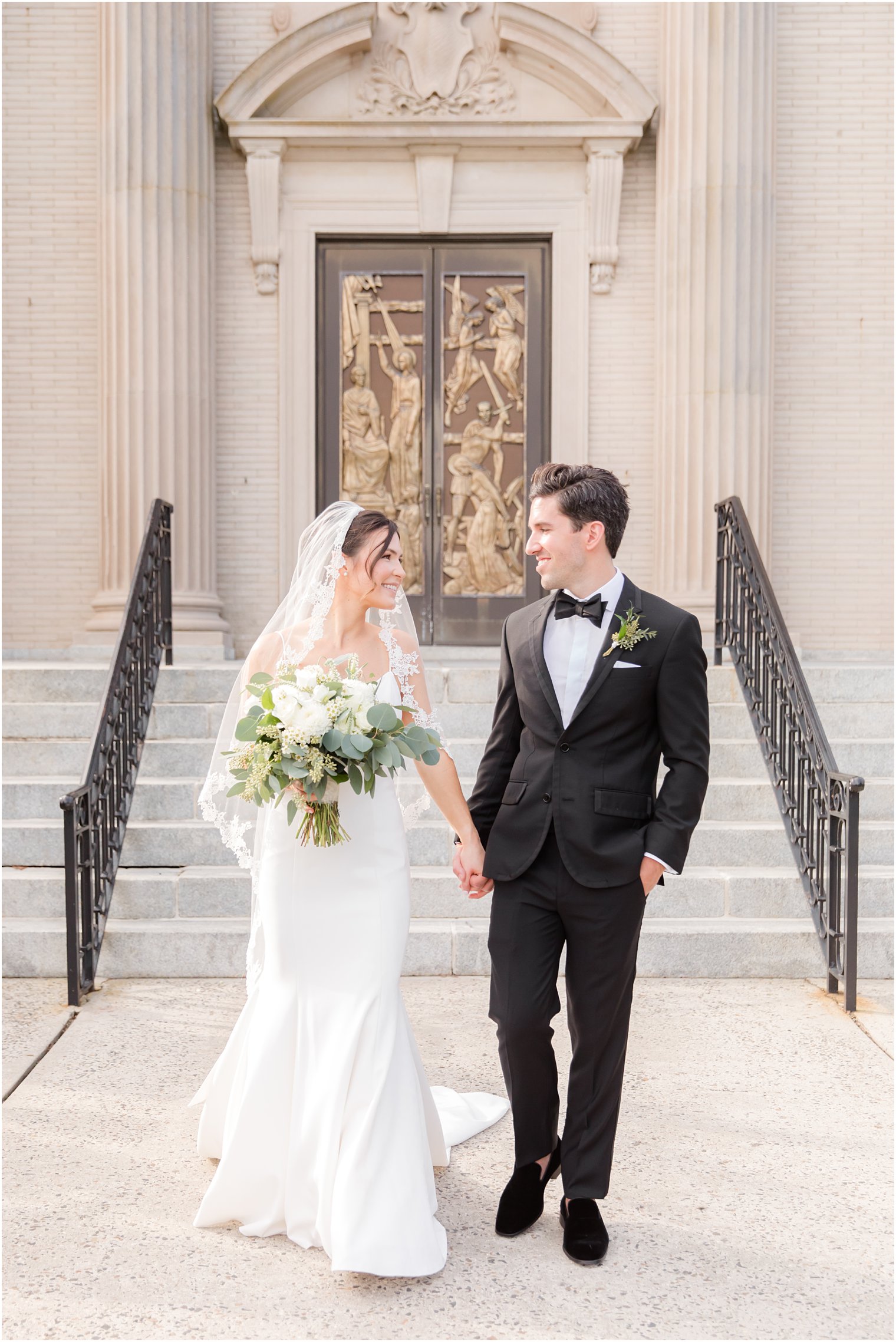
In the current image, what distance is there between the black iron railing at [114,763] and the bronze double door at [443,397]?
2.83m

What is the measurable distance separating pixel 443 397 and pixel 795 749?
18.5 feet

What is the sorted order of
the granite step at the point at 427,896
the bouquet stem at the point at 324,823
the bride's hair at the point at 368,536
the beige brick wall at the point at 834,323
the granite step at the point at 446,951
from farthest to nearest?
the beige brick wall at the point at 834,323 → the granite step at the point at 427,896 → the granite step at the point at 446,951 → the bride's hair at the point at 368,536 → the bouquet stem at the point at 324,823

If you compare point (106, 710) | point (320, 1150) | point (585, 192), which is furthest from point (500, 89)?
point (320, 1150)

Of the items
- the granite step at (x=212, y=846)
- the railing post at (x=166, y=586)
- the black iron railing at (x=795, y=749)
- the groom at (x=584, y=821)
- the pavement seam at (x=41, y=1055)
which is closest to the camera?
the groom at (x=584, y=821)

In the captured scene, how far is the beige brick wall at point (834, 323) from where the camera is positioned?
10602 millimetres

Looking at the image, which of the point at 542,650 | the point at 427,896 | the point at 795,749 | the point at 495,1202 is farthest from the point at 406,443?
the point at 495,1202

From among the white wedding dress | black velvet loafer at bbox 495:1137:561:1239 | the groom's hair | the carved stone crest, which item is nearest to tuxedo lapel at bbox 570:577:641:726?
the groom's hair

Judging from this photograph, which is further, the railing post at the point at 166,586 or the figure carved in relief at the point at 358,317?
the figure carved in relief at the point at 358,317

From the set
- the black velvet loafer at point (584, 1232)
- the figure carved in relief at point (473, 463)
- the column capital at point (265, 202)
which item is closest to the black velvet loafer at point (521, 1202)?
the black velvet loafer at point (584, 1232)

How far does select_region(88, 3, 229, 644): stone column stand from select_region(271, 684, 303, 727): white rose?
6880mm

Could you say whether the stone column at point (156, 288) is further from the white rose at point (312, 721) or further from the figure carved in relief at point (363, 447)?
the white rose at point (312, 721)

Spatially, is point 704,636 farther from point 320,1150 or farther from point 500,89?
point 320,1150

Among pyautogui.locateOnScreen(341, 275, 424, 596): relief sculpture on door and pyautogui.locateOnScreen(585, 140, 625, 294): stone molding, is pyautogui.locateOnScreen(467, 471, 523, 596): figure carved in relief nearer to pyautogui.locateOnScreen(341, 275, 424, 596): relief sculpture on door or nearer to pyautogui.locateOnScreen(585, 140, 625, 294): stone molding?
pyautogui.locateOnScreen(341, 275, 424, 596): relief sculpture on door

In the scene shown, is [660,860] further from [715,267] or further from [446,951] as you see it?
[715,267]
